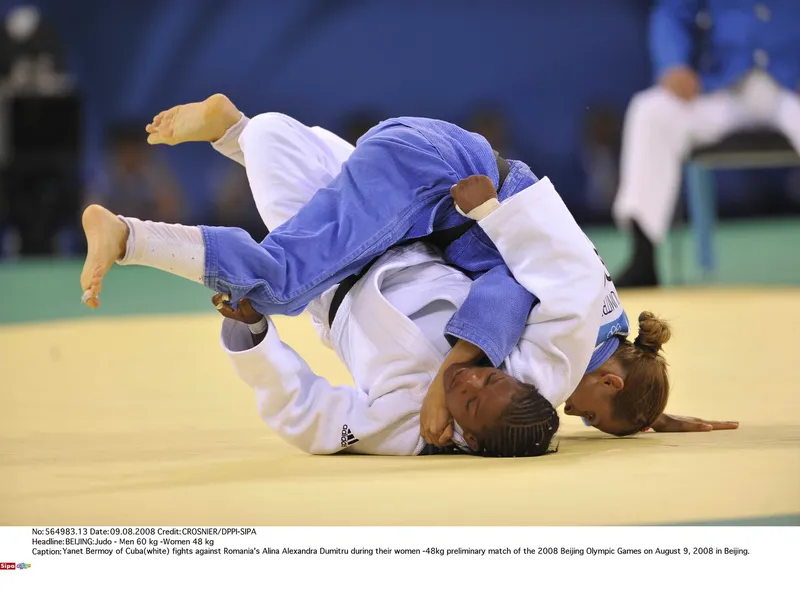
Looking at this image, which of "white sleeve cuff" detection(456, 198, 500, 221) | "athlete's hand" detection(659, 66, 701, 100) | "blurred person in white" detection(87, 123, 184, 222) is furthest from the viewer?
"blurred person in white" detection(87, 123, 184, 222)

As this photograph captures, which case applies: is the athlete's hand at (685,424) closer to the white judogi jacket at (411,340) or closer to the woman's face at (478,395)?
the white judogi jacket at (411,340)

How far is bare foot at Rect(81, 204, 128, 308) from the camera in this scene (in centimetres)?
162

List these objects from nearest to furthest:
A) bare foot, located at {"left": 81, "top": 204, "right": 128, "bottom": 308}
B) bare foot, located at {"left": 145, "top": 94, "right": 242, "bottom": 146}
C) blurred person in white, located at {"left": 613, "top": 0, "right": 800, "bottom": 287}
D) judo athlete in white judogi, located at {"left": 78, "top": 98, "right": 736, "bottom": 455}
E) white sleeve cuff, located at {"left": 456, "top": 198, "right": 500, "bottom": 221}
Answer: bare foot, located at {"left": 81, "top": 204, "right": 128, "bottom": 308}, judo athlete in white judogi, located at {"left": 78, "top": 98, "right": 736, "bottom": 455}, white sleeve cuff, located at {"left": 456, "top": 198, "right": 500, "bottom": 221}, bare foot, located at {"left": 145, "top": 94, "right": 242, "bottom": 146}, blurred person in white, located at {"left": 613, "top": 0, "right": 800, "bottom": 287}

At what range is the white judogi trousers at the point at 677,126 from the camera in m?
4.65

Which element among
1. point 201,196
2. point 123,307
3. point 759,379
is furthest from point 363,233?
point 201,196

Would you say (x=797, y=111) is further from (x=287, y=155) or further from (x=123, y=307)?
(x=287, y=155)

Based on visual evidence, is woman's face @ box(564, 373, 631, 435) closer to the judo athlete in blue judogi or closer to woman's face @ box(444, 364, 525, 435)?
the judo athlete in blue judogi

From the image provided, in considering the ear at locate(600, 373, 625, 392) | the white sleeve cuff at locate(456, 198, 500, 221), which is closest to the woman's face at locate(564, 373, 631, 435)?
the ear at locate(600, 373, 625, 392)

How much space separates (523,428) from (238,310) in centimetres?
47

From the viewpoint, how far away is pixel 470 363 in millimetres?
1777

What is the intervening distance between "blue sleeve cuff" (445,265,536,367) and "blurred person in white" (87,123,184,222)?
471cm

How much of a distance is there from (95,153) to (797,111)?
376cm

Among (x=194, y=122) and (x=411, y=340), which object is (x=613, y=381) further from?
(x=194, y=122)

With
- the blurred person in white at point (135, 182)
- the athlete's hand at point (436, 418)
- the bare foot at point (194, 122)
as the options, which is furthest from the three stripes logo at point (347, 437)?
the blurred person in white at point (135, 182)
